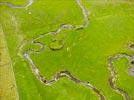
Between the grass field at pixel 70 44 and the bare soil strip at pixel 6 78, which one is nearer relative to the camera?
the bare soil strip at pixel 6 78

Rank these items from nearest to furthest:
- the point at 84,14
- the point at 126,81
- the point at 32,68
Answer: the point at 126,81 < the point at 32,68 < the point at 84,14

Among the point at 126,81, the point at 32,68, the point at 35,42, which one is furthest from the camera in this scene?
the point at 35,42

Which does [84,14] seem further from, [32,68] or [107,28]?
[32,68]

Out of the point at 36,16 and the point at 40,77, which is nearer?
the point at 40,77

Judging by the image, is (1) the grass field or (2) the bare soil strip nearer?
(2) the bare soil strip

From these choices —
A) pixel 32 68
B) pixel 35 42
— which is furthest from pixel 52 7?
→ pixel 32 68

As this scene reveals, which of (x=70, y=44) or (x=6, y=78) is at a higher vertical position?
(x=70, y=44)

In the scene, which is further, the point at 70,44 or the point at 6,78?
the point at 70,44
